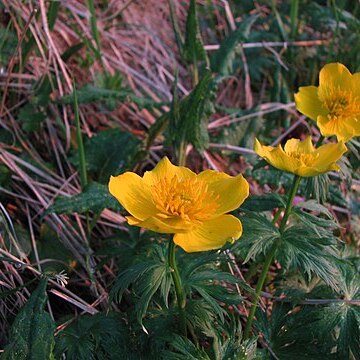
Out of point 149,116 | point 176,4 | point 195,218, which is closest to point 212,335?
point 195,218

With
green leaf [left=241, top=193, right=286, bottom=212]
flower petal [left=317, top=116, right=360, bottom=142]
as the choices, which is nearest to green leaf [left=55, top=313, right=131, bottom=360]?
green leaf [left=241, top=193, right=286, bottom=212]

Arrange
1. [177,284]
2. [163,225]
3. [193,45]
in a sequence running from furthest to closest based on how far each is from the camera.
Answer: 1. [193,45]
2. [177,284]
3. [163,225]

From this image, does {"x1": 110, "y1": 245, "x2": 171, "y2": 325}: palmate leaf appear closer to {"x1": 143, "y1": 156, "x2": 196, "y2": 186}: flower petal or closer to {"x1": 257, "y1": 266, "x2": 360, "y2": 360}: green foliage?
{"x1": 143, "y1": 156, "x2": 196, "y2": 186}: flower petal

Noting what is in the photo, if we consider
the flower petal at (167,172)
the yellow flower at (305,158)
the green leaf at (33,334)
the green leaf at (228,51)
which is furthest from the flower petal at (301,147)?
the green leaf at (228,51)

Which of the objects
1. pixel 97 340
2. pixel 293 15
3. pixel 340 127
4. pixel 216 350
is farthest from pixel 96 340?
pixel 293 15

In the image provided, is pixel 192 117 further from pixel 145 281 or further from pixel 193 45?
pixel 145 281
